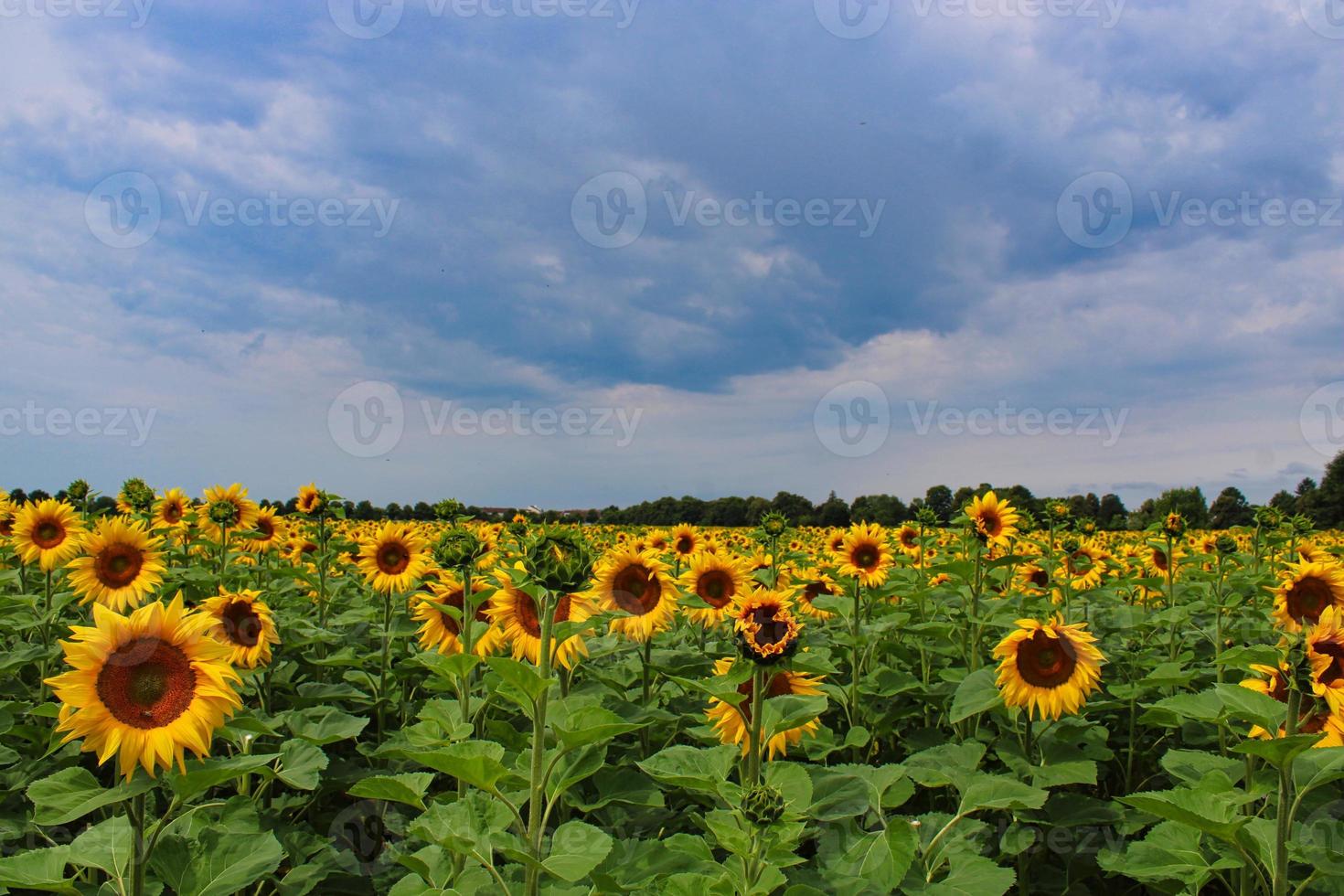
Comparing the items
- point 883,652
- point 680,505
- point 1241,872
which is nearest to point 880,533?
point 883,652

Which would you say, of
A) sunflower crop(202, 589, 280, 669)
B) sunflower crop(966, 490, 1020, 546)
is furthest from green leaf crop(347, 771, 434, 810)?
sunflower crop(966, 490, 1020, 546)

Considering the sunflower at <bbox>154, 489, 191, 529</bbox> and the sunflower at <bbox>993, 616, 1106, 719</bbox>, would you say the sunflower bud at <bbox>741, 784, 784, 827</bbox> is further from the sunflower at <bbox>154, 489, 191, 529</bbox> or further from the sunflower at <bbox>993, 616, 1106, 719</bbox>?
the sunflower at <bbox>154, 489, 191, 529</bbox>

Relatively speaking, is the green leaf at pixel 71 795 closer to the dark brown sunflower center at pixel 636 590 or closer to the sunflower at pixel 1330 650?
the dark brown sunflower center at pixel 636 590

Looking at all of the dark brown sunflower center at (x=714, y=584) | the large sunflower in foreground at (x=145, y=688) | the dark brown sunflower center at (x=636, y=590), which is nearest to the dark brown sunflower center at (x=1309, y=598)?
the dark brown sunflower center at (x=714, y=584)

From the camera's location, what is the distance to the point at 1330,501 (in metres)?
54.4

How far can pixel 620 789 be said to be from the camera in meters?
3.49

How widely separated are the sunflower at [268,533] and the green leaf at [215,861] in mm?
7126

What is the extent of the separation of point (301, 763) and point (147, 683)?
0.83 meters

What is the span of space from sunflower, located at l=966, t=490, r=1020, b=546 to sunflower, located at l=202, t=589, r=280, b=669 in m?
5.41

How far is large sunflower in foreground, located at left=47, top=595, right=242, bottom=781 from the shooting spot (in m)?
2.73

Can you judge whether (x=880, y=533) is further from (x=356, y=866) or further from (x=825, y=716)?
(x=356, y=866)

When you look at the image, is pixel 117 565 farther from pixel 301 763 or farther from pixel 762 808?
pixel 762 808

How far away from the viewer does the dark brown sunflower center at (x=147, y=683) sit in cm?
280

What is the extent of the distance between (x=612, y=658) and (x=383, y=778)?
3.47 metres
